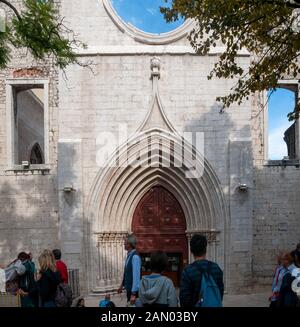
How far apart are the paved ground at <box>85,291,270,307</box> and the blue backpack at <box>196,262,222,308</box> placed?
22.1 feet

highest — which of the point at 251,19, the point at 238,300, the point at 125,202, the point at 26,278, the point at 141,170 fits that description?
Result: the point at 251,19

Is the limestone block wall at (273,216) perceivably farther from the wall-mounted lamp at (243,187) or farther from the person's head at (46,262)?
the person's head at (46,262)

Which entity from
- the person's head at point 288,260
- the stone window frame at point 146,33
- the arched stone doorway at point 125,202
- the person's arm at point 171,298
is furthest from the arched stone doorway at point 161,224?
the person's arm at point 171,298

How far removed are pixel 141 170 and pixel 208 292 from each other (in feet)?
27.1

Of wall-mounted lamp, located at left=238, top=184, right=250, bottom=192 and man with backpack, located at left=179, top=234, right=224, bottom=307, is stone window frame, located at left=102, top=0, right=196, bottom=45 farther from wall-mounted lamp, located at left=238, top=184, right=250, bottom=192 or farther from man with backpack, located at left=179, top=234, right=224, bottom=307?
man with backpack, located at left=179, top=234, right=224, bottom=307

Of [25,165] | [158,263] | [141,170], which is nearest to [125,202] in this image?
[141,170]

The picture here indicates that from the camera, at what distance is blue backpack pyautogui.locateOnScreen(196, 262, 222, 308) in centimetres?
470

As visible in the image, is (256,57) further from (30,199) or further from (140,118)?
(30,199)

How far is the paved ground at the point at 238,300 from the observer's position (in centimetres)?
1129

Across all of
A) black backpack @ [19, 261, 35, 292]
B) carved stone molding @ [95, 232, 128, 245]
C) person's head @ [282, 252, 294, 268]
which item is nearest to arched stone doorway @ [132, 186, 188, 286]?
carved stone molding @ [95, 232, 128, 245]

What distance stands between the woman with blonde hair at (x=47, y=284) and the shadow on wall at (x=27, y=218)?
688cm

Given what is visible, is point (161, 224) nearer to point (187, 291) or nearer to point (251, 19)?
point (251, 19)

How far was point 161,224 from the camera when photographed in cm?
1338
